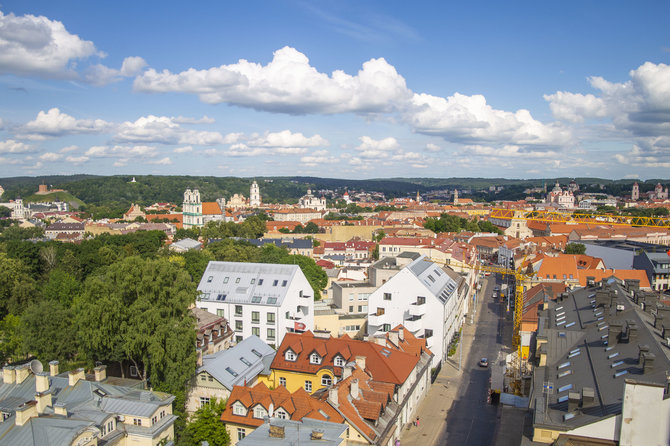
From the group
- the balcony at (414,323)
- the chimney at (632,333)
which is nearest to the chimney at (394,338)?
the balcony at (414,323)

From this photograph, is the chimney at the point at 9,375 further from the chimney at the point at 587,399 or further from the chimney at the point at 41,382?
the chimney at the point at 587,399

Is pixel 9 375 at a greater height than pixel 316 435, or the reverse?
pixel 9 375

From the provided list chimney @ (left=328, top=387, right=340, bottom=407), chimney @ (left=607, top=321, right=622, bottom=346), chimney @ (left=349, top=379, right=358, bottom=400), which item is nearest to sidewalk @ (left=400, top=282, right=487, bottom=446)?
chimney @ (left=349, top=379, right=358, bottom=400)

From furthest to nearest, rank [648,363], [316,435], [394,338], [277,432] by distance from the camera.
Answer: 1. [394,338]
2. [277,432]
3. [316,435]
4. [648,363]

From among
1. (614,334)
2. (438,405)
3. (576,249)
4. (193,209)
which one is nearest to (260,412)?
(438,405)

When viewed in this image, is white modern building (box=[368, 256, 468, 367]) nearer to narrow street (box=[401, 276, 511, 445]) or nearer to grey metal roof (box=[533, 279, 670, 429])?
narrow street (box=[401, 276, 511, 445])

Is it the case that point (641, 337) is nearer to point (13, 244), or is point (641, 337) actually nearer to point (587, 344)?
point (587, 344)

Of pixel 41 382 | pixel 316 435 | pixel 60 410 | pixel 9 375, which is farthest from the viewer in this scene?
pixel 9 375

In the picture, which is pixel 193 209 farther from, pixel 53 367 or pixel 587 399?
pixel 587 399
